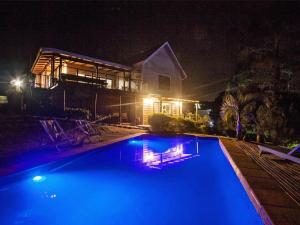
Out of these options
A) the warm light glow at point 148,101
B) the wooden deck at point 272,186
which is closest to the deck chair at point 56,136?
the wooden deck at point 272,186

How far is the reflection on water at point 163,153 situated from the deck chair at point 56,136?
258 centimetres

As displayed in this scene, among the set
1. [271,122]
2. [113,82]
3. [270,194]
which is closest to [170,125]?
[271,122]

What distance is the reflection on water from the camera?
909cm

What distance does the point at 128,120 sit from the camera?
20.5m

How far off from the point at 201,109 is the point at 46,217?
2852cm

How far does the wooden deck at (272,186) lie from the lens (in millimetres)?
3281

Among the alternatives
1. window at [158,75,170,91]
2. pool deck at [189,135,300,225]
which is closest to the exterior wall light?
window at [158,75,170,91]

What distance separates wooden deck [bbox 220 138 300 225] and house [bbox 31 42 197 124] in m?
11.9

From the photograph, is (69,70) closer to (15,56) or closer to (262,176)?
(15,56)

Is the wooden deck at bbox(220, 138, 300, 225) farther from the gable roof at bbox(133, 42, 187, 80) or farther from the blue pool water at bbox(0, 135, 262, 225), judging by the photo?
the gable roof at bbox(133, 42, 187, 80)

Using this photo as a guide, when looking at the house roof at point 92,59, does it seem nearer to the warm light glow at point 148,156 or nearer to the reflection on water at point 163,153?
the reflection on water at point 163,153

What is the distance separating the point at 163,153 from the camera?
10898 mm

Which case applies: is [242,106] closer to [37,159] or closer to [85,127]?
[85,127]

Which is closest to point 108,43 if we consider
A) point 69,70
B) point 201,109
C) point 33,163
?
point 69,70
